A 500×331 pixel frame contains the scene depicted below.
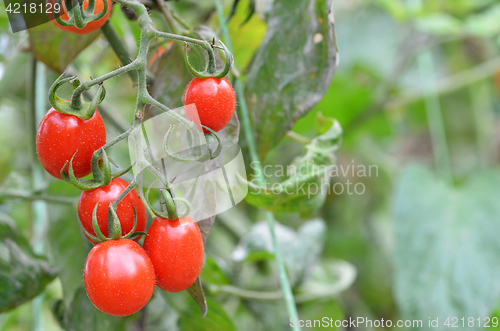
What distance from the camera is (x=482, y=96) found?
1.08 m

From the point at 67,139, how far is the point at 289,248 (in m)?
0.47

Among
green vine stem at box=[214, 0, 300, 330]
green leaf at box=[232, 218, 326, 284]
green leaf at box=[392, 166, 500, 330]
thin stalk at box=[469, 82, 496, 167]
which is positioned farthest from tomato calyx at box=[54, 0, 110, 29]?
thin stalk at box=[469, 82, 496, 167]

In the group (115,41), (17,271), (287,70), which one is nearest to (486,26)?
(287,70)

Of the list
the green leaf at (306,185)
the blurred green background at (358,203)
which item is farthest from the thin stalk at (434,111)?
the green leaf at (306,185)

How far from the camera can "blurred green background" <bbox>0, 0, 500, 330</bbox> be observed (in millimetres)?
515

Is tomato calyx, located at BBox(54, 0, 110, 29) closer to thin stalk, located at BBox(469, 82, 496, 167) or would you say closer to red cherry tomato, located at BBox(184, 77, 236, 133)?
red cherry tomato, located at BBox(184, 77, 236, 133)

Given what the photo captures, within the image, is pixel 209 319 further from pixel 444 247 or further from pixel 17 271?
pixel 444 247

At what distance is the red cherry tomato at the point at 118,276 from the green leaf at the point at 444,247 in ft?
1.62

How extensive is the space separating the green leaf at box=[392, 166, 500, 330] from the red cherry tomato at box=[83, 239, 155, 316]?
49cm

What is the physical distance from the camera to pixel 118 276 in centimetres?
23

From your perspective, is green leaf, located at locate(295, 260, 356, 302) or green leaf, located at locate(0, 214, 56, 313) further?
green leaf, located at locate(295, 260, 356, 302)

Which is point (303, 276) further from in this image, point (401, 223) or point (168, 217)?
point (168, 217)

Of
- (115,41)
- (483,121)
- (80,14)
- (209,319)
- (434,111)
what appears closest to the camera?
(80,14)

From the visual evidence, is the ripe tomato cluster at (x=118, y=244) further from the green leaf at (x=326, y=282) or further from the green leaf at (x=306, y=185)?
the green leaf at (x=326, y=282)
